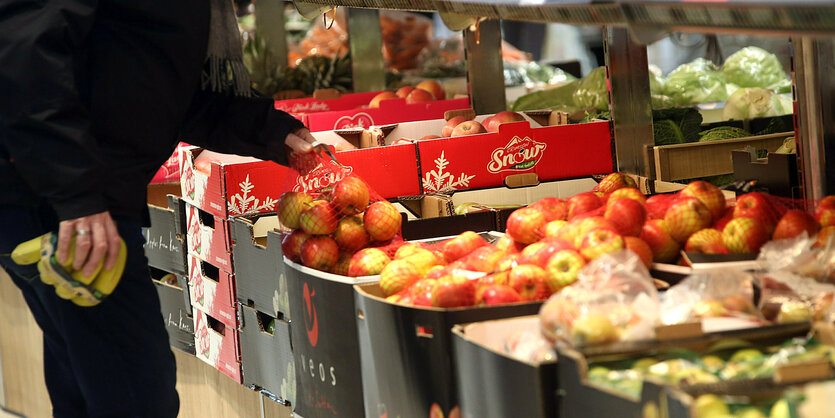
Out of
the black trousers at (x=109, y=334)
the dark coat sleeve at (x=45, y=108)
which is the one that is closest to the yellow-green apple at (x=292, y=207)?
the black trousers at (x=109, y=334)

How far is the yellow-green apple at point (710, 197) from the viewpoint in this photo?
2.25m

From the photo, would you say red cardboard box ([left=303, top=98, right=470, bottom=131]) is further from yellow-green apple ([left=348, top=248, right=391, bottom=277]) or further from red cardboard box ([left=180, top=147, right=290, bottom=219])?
yellow-green apple ([left=348, top=248, right=391, bottom=277])

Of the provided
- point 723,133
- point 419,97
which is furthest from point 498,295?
point 419,97

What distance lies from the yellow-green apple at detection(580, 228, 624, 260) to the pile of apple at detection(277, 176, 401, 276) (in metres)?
0.68

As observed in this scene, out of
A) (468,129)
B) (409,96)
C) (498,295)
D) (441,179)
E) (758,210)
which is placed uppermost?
(409,96)

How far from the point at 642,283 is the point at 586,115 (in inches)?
86.1

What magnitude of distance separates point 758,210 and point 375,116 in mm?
2524

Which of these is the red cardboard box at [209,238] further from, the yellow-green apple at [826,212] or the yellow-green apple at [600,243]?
the yellow-green apple at [826,212]

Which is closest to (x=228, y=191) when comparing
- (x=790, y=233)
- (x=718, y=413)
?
(x=790, y=233)

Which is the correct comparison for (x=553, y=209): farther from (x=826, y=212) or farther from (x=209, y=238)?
(x=209, y=238)

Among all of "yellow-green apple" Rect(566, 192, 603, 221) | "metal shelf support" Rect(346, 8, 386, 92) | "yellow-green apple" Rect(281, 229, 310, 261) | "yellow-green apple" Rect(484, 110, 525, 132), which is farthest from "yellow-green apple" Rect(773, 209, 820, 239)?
"metal shelf support" Rect(346, 8, 386, 92)

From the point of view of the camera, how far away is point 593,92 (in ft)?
15.8

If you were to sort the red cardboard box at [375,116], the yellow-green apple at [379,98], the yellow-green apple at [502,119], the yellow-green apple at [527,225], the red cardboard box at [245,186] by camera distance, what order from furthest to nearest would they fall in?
the yellow-green apple at [379,98], the red cardboard box at [375,116], the yellow-green apple at [502,119], the red cardboard box at [245,186], the yellow-green apple at [527,225]

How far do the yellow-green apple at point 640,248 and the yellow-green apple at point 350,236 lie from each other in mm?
801
